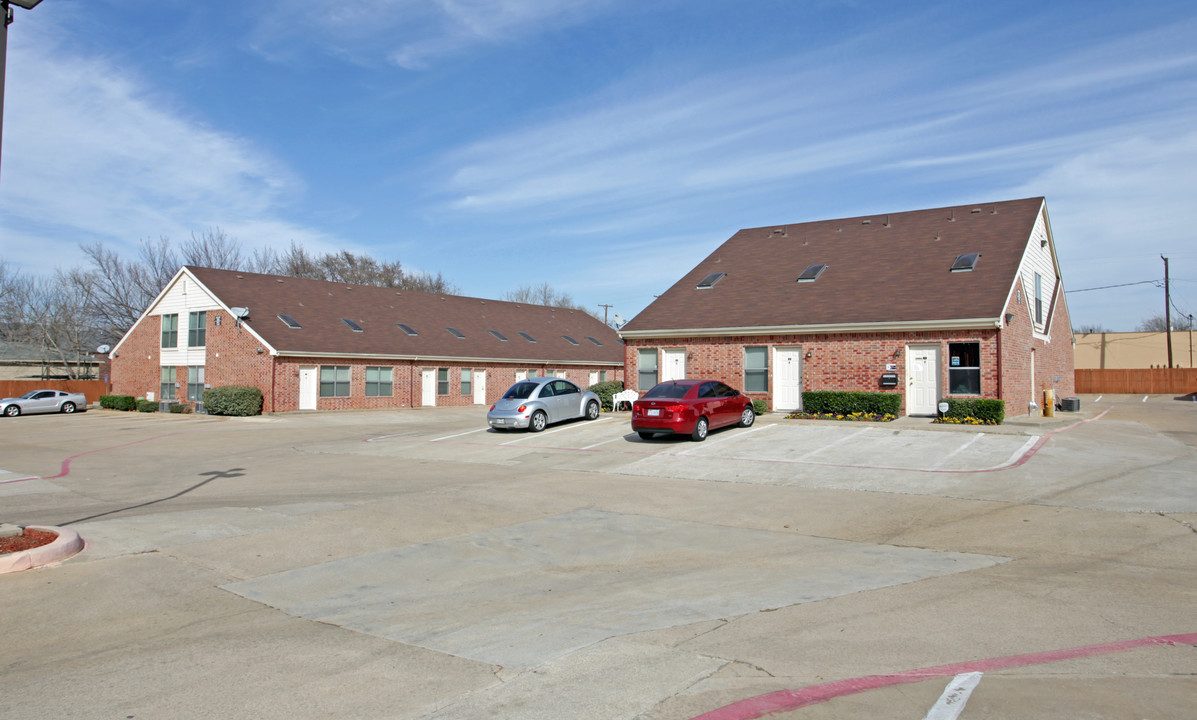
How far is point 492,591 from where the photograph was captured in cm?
720

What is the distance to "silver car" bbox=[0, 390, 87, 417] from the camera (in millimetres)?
36188

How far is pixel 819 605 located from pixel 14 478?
50.2 ft

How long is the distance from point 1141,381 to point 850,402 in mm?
37397

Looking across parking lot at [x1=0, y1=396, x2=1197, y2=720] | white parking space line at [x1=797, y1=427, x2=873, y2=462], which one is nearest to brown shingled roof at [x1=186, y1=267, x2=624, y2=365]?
parking lot at [x1=0, y1=396, x2=1197, y2=720]

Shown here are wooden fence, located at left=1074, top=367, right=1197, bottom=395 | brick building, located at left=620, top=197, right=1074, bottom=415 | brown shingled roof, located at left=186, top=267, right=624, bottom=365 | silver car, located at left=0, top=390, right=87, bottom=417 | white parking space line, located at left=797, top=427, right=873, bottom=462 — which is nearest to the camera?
white parking space line, located at left=797, top=427, right=873, bottom=462

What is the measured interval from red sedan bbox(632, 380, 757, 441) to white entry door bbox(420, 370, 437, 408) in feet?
70.5

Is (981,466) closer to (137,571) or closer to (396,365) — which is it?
(137,571)

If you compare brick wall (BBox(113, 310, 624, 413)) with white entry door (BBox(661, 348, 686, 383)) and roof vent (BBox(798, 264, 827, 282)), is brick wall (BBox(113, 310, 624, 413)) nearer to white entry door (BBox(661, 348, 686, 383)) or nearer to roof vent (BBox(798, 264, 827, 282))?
white entry door (BBox(661, 348, 686, 383))

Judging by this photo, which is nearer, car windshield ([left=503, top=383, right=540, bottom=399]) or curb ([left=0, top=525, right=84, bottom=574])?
curb ([left=0, top=525, right=84, bottom=574])

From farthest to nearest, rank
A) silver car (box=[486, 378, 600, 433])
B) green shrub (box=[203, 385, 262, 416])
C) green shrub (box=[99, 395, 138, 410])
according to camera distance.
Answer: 1. green shrub (box=[99, 395, 138, 410])
2. green shrub (box=[203, 385, 262, 416])
3. silver car (box=[486, 378, 600, 433])

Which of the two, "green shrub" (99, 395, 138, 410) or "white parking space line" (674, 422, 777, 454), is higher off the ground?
"green shrub" (99, 395, 138, 410)

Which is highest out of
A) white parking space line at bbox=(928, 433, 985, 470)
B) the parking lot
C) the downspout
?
the downspout

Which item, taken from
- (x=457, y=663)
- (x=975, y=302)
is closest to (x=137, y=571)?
(x=457, y=663)

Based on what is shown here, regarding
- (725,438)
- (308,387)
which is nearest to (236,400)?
(308,387)
